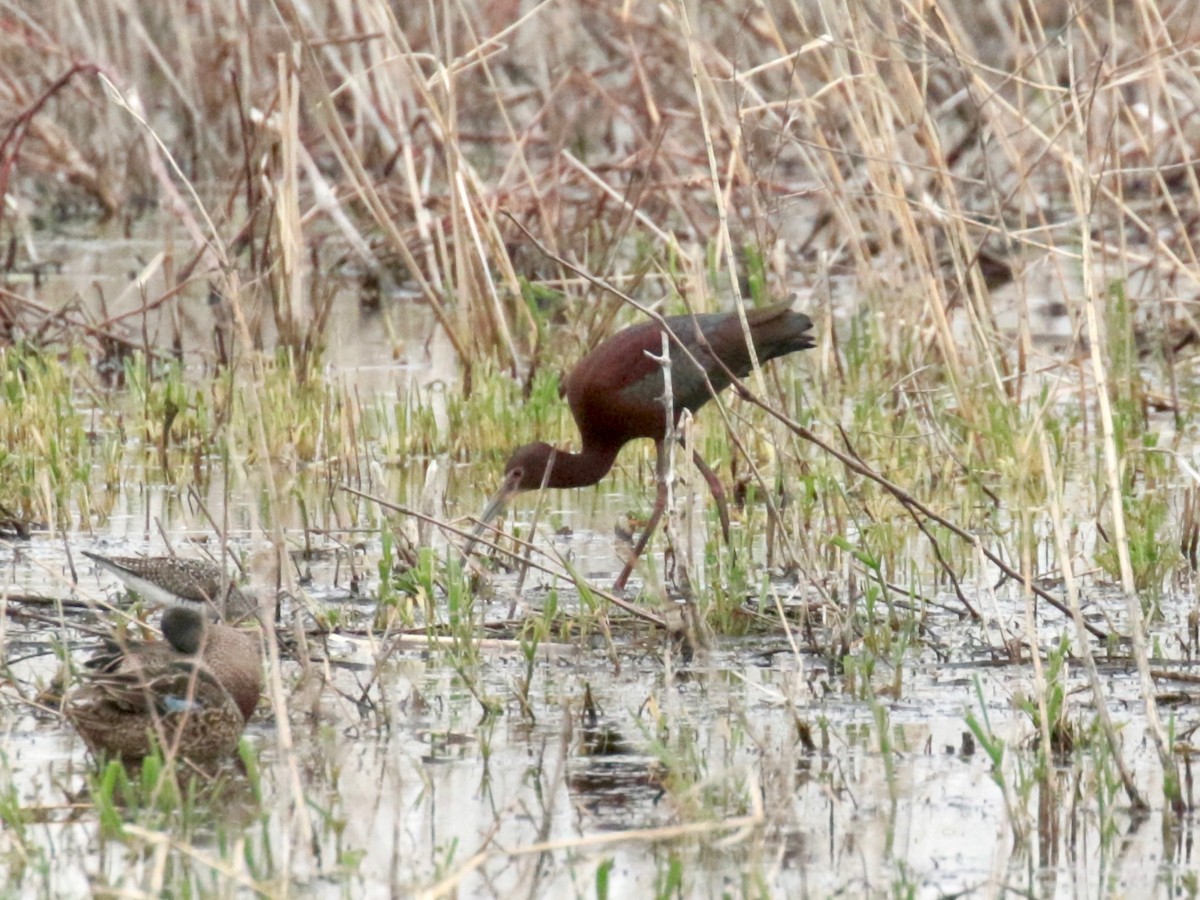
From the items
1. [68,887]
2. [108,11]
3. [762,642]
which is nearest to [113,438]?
[762,642]

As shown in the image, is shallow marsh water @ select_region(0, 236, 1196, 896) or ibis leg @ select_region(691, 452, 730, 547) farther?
ibis leg @ select_region(691, 452, 730, 547)

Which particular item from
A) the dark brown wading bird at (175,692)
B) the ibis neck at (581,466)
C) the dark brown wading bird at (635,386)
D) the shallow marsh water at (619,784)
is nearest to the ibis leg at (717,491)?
the dark brown wading bird at (635,386)

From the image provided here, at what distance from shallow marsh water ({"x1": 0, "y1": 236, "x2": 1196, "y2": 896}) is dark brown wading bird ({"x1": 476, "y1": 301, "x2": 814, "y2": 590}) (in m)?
0.86

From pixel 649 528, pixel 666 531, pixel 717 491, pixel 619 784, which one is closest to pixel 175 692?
pixel 619 784

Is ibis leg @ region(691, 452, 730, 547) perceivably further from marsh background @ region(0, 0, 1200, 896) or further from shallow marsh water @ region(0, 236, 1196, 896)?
shallow marsh water @ region(0, 236, 1196, 896)

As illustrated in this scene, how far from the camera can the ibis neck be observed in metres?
5.73

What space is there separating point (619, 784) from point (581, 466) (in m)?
2.29

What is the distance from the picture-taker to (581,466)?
5816 millimetres

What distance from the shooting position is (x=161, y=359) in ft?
24.8

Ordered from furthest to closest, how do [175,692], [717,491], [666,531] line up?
1. [717,491]
2. [666,531]
3. [175,692]

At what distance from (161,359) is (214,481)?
4.60 ft

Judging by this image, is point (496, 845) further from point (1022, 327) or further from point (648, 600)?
point (1022, 327)

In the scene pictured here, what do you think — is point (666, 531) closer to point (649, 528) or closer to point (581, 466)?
point (649, 528)

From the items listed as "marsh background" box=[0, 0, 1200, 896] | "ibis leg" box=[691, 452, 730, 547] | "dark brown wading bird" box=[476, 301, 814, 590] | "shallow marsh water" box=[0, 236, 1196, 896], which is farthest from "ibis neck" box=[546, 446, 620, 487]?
"shallow marsh water" box=[0, 236, 1196, 896]
